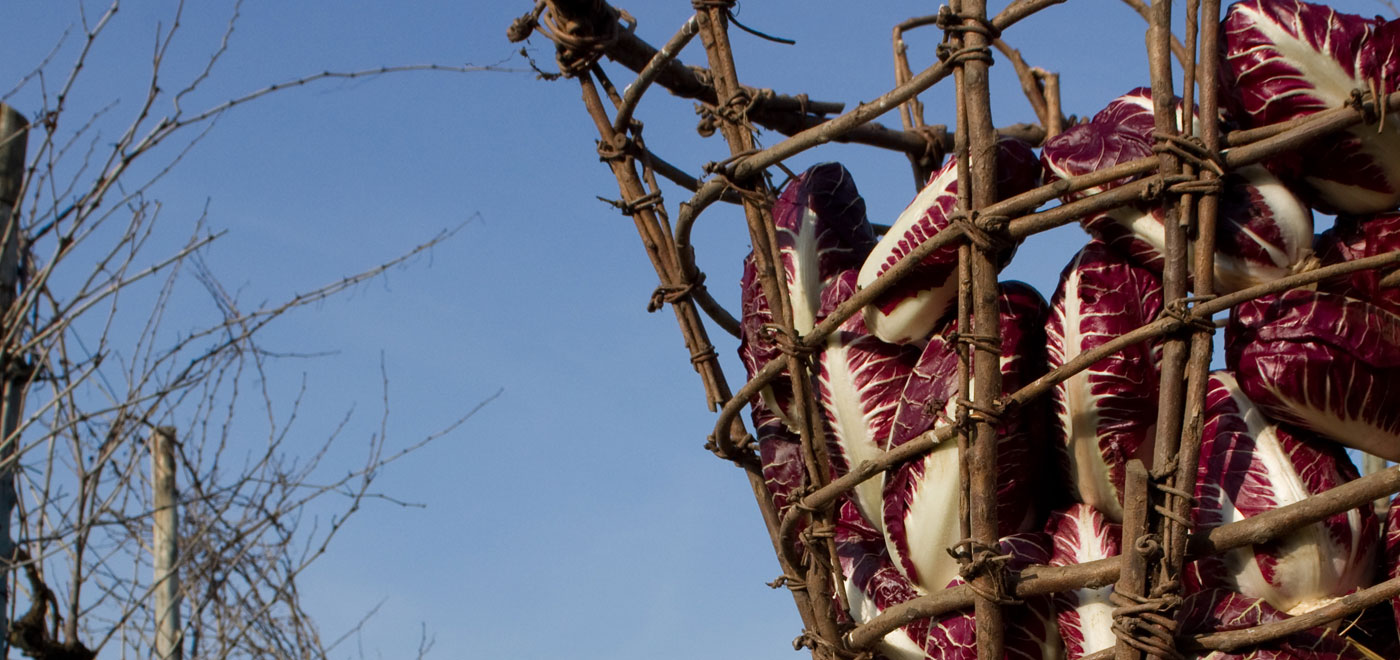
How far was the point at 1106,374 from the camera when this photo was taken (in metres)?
1.34

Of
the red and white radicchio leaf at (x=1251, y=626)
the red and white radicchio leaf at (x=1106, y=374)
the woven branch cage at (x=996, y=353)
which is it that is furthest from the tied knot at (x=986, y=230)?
the red and white radicchio leaf at (x=1251, y=626)

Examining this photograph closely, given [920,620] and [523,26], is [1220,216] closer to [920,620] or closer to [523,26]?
[920,620]

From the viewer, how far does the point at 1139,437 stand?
4.46 ft

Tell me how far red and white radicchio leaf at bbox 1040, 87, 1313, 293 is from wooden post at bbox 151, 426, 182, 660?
115 inches

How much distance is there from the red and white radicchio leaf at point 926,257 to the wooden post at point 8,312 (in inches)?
58.6

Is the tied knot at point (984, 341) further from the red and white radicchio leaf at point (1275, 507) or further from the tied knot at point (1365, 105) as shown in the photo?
the tied knot at point (1365, 105)

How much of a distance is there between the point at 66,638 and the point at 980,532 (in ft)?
7.64

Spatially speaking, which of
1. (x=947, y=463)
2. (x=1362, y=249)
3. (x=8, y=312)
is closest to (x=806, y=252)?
(x=947, y=463)

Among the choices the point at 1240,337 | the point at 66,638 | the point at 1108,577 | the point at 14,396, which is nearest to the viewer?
the point at 1108,577

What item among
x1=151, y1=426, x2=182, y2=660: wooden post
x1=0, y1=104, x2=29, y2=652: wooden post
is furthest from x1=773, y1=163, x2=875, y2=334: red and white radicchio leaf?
x1=151, y1=426, x2=182, y2=660: wooden post

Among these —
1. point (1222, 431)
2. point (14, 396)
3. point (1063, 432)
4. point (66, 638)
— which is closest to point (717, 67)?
point (1063, 432)

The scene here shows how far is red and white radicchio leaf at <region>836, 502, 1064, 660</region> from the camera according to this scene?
1.35 meters

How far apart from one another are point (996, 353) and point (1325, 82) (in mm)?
394

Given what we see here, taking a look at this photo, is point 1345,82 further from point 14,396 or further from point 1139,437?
point 14,396
